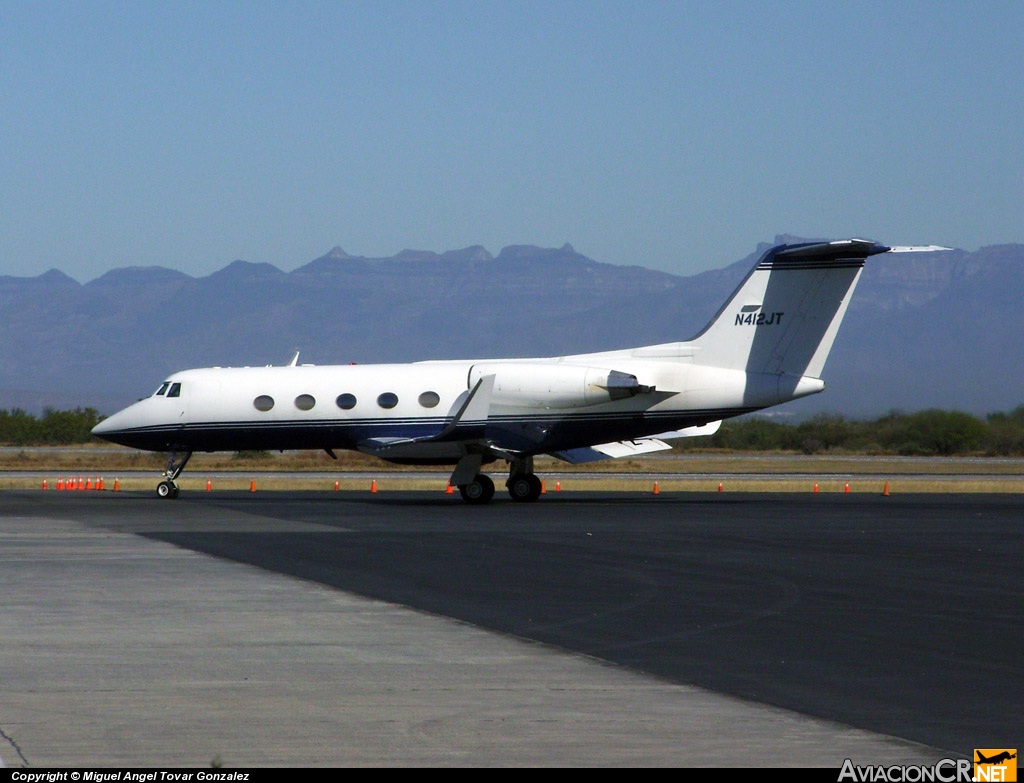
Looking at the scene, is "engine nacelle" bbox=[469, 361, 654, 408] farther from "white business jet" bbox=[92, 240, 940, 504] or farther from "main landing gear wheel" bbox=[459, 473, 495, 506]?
"main landing gear wheel" bbox=[459, 473, 495, 506]

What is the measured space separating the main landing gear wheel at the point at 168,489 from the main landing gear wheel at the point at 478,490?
22.0 ft

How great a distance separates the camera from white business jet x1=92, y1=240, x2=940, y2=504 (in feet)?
99.1

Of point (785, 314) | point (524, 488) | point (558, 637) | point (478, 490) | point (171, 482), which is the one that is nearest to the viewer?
point (558, 637)

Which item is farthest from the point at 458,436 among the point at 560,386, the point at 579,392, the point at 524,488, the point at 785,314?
the point at 785,314

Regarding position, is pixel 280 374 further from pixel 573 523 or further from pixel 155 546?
pixel 155 546

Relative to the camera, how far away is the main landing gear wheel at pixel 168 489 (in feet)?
107

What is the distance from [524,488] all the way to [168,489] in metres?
8.04

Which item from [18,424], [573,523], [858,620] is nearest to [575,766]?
[858,620]

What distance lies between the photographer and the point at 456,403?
103 ft

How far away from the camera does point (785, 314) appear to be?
99.4 ft

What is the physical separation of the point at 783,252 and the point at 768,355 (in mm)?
2179

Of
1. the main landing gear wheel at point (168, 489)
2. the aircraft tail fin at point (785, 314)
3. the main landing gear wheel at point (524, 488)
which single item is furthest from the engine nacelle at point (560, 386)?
the main landing gear wheel at point (168, 489)

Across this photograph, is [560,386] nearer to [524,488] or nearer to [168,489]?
[524,488]

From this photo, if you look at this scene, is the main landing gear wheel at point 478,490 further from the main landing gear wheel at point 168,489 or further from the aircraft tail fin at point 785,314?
the main landing gear wheel at point 168,489
